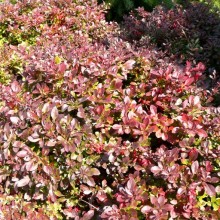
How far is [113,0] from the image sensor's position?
16.1ft

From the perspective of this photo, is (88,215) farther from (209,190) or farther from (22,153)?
(209,190)

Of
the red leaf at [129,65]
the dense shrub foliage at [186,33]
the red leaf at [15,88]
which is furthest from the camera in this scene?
the dense shrub foliage at [186,33]

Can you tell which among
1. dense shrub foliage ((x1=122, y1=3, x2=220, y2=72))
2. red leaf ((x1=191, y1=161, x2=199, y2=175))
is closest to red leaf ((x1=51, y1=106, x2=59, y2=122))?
red leaf ((x1=191, y1=161, x2=199, y2=175))

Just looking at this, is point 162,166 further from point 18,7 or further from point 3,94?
point 18,7

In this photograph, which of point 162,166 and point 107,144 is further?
point 107,144

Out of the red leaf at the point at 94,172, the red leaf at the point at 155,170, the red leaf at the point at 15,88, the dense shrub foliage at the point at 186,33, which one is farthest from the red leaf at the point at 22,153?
the dense shrub foliage at the point at 186,33

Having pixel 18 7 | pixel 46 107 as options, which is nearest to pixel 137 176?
A: pixel 46 107

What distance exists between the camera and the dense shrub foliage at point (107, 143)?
1.95 m

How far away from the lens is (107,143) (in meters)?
2.21

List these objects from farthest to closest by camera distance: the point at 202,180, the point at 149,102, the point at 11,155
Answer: the point at 149,102, the point at 11,155, the point at 202,180

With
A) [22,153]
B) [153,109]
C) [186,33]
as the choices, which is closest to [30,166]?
[22,153]

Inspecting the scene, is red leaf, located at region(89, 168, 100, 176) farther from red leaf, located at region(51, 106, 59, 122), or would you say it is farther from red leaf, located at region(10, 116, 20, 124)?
red leaf, located at region(10, 116, 20, 124)

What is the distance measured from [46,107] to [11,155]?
0.36 meters

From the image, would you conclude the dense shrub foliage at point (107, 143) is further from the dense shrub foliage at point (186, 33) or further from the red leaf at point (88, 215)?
the dense shrub foliage at point (186, 33)
